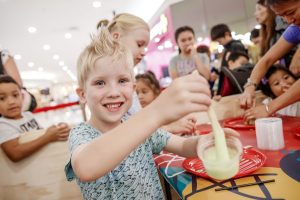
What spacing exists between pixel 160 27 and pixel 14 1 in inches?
157

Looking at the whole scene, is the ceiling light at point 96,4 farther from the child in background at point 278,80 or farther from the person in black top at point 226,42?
the child in background at point 278,80

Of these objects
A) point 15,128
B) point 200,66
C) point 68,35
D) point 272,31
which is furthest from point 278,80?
point 68,35

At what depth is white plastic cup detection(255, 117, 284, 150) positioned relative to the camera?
3.17ft

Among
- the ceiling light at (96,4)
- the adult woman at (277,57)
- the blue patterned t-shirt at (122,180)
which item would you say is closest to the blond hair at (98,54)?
the blue patterned t-shirt at (122,180)

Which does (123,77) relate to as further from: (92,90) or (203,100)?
(203,100)

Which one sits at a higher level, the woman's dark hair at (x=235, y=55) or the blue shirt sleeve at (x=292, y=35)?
the blue shirt sleeve at (x=292, y=35)

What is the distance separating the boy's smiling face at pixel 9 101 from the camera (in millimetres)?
1548

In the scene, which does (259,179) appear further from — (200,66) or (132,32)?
(200,66)

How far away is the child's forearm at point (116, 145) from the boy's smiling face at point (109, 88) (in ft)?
0.91

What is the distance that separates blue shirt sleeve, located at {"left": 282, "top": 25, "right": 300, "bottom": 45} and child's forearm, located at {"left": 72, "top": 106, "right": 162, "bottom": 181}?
1.30 meters

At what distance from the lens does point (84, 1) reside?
6449 millimetres

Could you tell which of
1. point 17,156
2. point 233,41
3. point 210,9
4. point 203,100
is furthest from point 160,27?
point 203,100

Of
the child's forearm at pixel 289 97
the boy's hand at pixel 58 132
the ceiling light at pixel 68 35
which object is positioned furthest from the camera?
the ceiling light at pixel 68 35

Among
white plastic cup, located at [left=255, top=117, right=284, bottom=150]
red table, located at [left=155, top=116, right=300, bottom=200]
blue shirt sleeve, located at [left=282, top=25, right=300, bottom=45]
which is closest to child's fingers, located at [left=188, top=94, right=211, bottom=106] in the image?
red table, located at [left=155, top=116, right=300, bottom=200]
